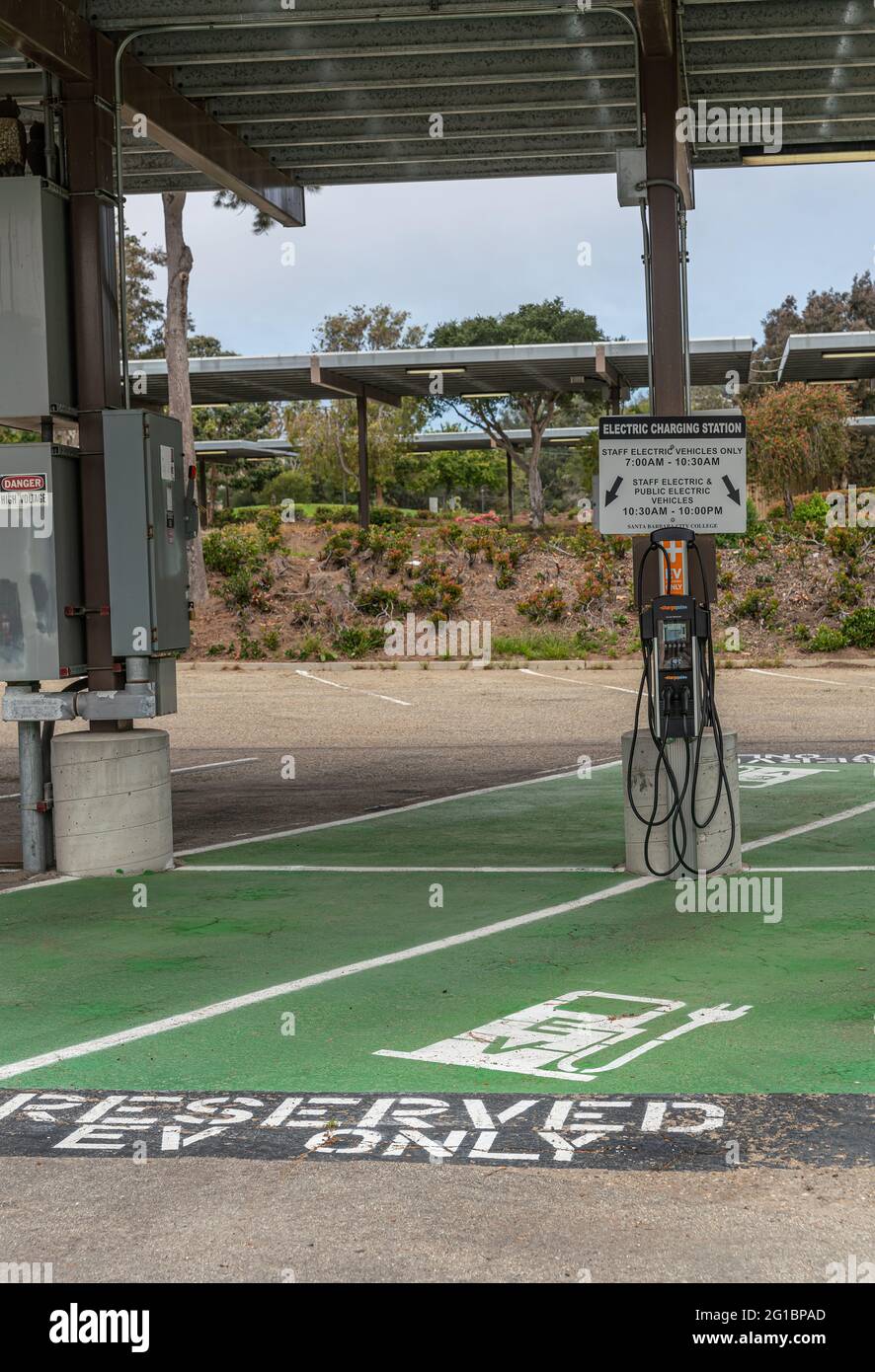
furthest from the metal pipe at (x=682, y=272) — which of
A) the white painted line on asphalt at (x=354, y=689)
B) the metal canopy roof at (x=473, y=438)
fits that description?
the metal canopy roof at (x=473, y=438)

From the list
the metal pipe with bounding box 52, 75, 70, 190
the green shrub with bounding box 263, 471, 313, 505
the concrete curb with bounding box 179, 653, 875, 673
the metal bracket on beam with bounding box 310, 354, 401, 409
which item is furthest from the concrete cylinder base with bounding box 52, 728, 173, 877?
the green shrub with bounding box 263, 471, 313, 505

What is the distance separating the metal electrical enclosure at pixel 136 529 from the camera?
9.37 meters

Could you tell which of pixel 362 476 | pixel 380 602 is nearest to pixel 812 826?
pixel 380 602

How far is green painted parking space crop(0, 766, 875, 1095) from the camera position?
558 cm

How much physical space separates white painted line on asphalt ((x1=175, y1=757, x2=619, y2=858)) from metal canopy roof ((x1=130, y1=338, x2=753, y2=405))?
20746mm

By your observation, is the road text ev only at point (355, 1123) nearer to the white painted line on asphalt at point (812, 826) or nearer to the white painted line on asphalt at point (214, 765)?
the white painted line on asphalt at point (812, 826)

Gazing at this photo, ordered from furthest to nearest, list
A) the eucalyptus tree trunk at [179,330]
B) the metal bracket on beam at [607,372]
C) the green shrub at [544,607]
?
the metal bracket on beam at [607,372]
the eucalyptus tree trunk at [179,330]
the green shrub at [544,607]

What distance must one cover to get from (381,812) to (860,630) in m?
18.1

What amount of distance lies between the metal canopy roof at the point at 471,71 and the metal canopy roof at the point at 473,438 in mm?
41546

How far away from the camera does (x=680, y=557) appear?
28.0 feet

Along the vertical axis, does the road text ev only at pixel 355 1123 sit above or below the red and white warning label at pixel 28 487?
below

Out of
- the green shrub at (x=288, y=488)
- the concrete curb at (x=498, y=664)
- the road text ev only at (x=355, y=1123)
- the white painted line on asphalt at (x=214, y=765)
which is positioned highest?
the green shrub at (x=288, y=488)
